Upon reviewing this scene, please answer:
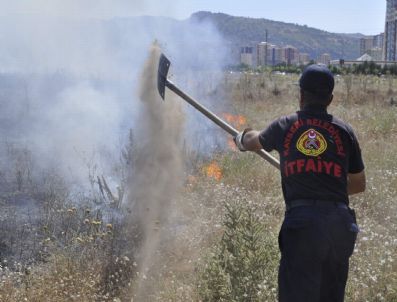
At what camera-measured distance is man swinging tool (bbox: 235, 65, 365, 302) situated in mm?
2555

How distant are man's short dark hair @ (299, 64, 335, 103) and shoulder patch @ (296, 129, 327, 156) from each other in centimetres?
24

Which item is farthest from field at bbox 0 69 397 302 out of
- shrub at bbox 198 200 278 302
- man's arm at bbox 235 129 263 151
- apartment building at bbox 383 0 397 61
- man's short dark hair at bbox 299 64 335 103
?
apartment building at bbox 383 0 397 61

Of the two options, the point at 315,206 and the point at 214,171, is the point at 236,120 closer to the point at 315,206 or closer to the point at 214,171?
the point at 214,171

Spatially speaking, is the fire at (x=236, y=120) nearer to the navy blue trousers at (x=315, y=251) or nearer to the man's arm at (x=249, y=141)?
the man's arm at (x=249, y=141)

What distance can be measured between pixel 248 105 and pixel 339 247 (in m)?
12.6

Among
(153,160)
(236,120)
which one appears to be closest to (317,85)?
(153,160)

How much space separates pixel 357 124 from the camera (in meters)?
11.4

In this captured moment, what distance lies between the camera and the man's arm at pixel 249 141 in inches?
119

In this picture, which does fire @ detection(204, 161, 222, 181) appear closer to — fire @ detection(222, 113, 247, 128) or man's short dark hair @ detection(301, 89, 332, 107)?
fire @ detection(222, 113, 247, 128)

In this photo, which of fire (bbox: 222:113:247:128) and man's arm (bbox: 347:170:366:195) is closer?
man's arm (bbox: 347:170:366:195)

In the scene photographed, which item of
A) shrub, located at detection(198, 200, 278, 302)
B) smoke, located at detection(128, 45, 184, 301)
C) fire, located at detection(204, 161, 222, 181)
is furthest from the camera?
fire, located at detection(204, 161, 222, 181)

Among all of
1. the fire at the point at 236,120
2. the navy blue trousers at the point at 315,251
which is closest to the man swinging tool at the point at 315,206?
the navy blue trousers at the point at 315,251

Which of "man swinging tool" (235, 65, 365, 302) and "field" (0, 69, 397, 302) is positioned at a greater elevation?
"man swinging tool" (235, 65, 365, 302)

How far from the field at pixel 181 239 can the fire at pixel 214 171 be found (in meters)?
0.02
